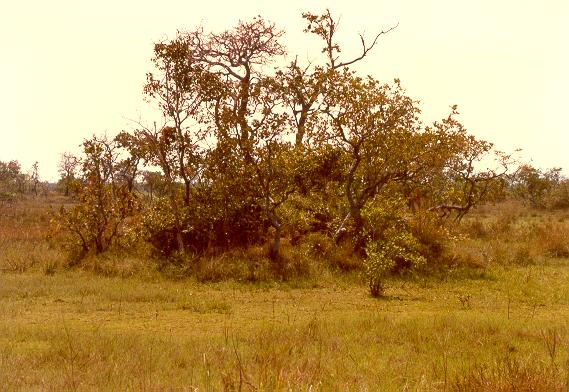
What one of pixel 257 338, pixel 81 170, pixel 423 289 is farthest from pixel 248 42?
pixel 257 338

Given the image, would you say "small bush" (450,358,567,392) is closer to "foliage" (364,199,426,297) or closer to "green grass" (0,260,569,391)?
"green grass" (0,260,569,391)

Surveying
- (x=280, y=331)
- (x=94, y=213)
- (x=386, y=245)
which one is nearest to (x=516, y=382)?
(x=280, y=331)

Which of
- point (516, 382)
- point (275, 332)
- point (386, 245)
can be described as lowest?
point (275, 332)

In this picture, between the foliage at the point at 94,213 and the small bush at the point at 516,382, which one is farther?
the foliage at the point at 94,213

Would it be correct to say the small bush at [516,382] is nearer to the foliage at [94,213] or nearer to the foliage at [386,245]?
the foliage at [386,245]

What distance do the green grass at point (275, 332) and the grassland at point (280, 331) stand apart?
29mm

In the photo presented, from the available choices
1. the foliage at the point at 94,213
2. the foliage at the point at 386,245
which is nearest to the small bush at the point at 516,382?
the foliage at the point at 386,245

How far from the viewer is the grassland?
198 inches

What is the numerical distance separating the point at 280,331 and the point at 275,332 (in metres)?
0.08

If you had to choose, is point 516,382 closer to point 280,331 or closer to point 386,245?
point 280,331

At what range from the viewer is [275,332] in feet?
25.2

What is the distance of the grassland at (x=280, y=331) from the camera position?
5.03m

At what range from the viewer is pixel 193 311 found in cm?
986

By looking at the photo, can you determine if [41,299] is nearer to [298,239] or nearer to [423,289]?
[298,239]
